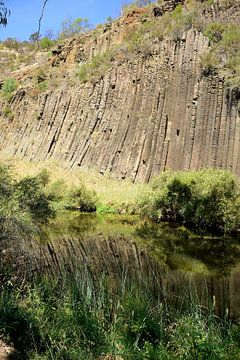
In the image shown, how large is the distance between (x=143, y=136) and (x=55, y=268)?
2275cm

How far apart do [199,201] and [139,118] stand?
1532 cm

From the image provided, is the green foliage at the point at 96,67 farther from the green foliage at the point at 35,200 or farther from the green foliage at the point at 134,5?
the green foliage at the point at 35,200

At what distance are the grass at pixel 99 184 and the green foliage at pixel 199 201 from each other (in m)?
2.92

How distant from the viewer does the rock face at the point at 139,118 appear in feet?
103

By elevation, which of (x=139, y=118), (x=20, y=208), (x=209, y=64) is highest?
(x=209, y=64)

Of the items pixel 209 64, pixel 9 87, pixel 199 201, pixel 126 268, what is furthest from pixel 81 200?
pixel 9 87

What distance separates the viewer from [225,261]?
17719 millimetres

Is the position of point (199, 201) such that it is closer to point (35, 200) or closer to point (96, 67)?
point (35, 200)

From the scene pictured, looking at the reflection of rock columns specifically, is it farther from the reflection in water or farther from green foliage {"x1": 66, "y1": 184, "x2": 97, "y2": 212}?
green foliage {"x1": 66, "y1": 184, "x2": 97, "y2": 212}

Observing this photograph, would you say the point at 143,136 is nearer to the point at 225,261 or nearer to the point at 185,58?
the point at 185,58

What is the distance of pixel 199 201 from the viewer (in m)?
24.3

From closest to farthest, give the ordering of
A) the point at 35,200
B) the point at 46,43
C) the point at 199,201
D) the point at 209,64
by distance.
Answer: the point at 35,200
the point at 199,201
the point at 209,64
the point at 46,43

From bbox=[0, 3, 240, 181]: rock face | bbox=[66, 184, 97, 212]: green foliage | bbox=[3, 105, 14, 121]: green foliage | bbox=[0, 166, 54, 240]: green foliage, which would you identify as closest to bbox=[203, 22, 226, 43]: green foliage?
→ bbox=[0, 3, 240, 181]: rock face

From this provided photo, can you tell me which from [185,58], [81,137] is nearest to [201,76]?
[185,58]
